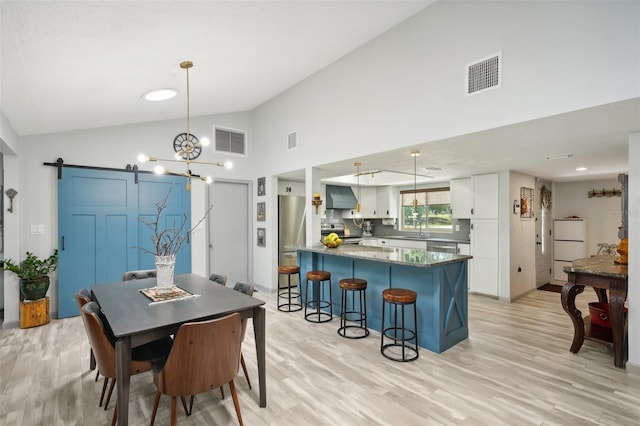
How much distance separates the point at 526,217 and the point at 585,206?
200 cm

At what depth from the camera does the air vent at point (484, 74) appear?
2822 mm

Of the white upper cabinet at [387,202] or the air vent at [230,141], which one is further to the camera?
the white upper cabinet at [387,202]

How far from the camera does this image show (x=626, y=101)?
7.34 ft

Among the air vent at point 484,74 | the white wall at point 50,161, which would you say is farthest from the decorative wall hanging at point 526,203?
the white wall at point 50,161

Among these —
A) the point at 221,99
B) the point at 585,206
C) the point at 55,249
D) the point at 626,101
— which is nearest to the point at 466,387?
the point at 626,101

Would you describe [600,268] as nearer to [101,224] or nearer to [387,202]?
[387,202]

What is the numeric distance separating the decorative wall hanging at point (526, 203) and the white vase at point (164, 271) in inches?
220

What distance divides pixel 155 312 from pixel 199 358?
23.2 inches

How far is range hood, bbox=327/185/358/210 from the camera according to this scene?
752 cm

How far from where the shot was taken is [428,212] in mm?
7723

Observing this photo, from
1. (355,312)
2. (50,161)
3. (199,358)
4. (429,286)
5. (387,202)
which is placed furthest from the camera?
(387,202)

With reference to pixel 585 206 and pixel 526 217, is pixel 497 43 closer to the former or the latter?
pixel 526 217

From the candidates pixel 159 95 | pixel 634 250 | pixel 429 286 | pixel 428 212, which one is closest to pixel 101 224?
pixel 159 95

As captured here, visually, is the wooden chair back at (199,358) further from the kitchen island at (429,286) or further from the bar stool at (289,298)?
the bar stool at (289,298)
